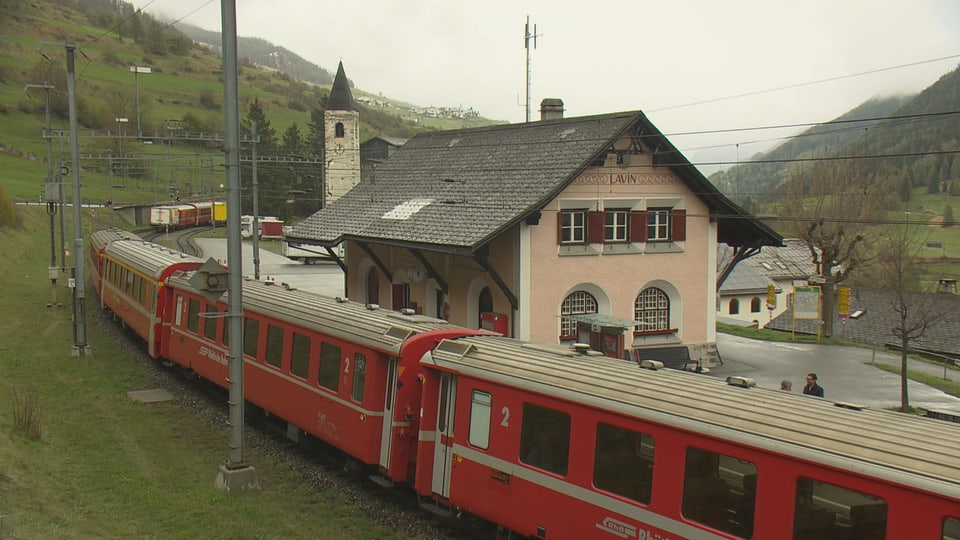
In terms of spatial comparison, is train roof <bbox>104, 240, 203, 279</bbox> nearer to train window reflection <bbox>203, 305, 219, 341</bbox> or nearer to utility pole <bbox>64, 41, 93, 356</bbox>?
utility pole <bbox>64, 41, 93, 356</bbox>

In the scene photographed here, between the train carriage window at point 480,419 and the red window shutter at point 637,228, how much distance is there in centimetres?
1596

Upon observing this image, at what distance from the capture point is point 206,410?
18.7 m

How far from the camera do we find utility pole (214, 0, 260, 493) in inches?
Result: 503

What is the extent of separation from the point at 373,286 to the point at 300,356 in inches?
621

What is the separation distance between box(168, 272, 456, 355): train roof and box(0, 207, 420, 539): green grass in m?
2.47

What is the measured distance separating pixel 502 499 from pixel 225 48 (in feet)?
24.4

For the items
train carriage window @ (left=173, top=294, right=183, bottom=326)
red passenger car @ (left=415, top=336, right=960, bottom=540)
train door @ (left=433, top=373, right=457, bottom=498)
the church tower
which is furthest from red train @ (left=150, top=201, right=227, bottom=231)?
red passenger car @ (left=415, top=336, right=960, bottom=540)

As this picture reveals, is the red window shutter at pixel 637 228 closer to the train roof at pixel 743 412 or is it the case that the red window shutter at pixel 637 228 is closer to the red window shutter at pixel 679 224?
the red window shutter at pixel 679 224

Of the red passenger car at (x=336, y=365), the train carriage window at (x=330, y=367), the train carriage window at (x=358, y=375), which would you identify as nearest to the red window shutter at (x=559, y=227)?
the red passenger car at (x=336, y=365)

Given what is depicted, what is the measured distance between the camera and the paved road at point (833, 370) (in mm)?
23484

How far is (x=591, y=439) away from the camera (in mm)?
9391

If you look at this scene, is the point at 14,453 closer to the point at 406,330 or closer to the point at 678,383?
the point at 406,330

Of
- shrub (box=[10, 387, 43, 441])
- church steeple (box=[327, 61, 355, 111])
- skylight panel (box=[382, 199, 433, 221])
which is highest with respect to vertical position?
church steeple (box=[327, 61, 355, 111])

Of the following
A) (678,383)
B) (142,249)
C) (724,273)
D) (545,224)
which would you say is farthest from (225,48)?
(724,273)
